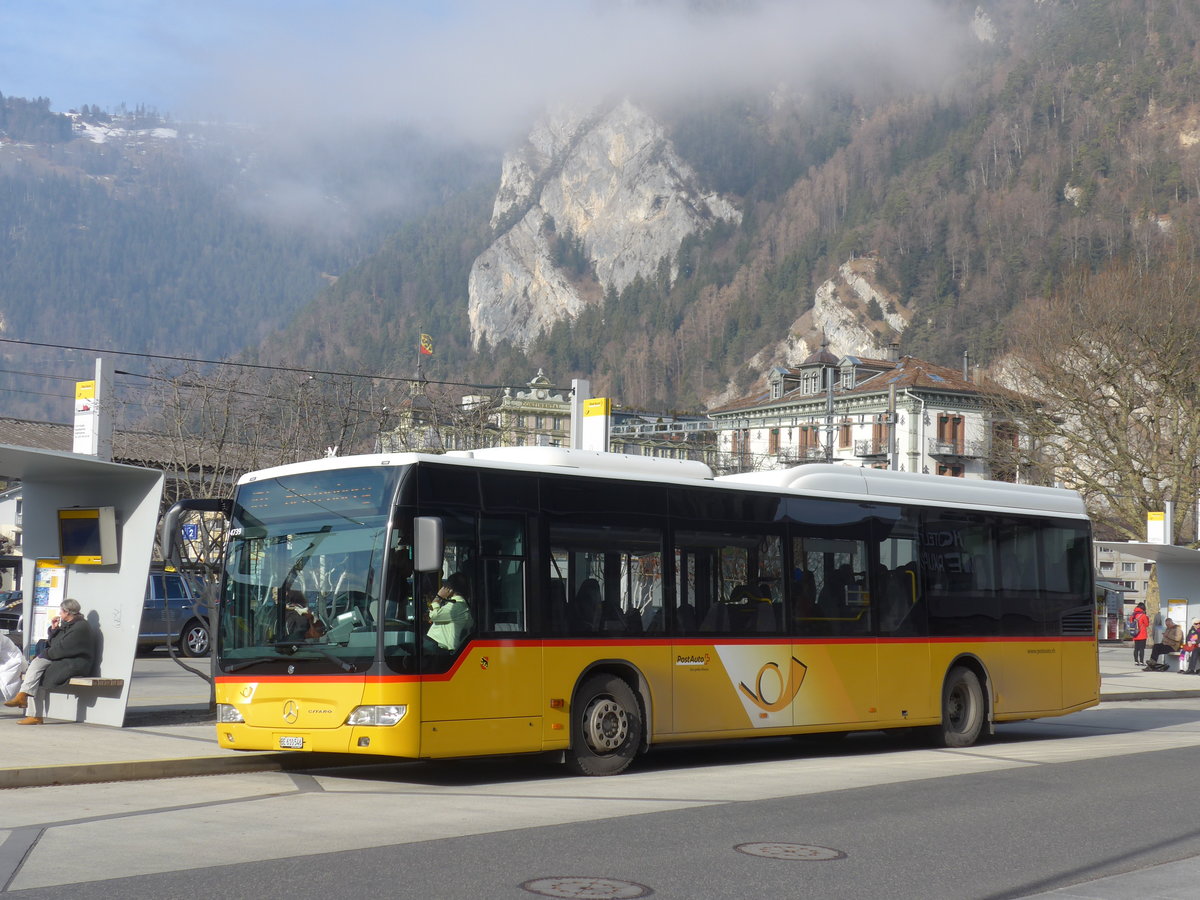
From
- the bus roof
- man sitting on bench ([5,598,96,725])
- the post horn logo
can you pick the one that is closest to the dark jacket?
man sitting on bench ([5,598,96,725])

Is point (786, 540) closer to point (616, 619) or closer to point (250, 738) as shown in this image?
point (616, 619)

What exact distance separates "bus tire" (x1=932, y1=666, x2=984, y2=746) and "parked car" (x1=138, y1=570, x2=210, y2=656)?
18.3 m

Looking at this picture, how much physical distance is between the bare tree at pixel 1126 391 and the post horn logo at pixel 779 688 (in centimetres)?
3697

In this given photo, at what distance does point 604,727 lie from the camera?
12977 mm

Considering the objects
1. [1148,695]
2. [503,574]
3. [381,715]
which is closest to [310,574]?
[381,715]

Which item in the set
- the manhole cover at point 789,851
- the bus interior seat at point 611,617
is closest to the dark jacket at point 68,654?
the bus interior seat at point 611,617

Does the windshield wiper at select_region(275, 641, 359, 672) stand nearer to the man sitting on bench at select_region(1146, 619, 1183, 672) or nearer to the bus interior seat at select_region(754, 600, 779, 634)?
the bus interior seat at select_region(754, 600, 779, 634)

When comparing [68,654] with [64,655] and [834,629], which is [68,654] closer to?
[64,655]

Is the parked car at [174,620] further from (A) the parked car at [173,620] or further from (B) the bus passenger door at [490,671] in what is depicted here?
(B) the bus passenger door at [490,671]

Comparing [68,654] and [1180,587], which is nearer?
[68,654]

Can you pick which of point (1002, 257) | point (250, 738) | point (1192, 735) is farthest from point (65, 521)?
point (1002, 257)

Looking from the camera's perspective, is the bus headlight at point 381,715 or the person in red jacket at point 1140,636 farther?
the person in red jacket at point 1140,636

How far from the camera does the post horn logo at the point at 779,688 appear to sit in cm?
1421

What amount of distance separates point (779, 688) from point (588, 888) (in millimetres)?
7207
